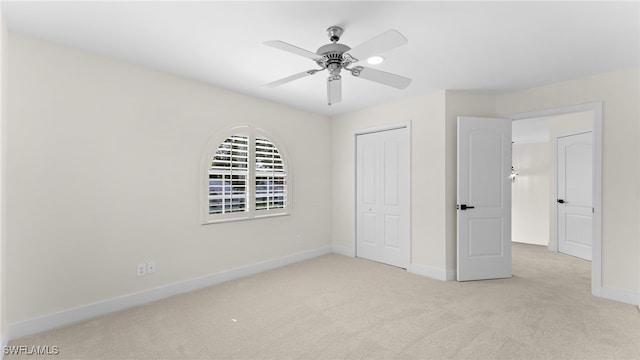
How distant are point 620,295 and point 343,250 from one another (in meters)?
3.33

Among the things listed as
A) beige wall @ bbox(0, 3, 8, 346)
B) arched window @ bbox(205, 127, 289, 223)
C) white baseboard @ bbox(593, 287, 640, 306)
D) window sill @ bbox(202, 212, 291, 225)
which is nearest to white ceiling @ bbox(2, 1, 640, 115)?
beige wall @ bbox(0, 3, 8, 346)

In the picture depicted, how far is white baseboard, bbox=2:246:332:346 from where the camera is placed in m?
2.40

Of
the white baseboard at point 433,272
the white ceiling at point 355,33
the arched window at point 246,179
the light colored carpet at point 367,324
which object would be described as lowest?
the light colored carpet at point 367,324

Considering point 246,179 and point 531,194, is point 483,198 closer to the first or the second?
point 246,179

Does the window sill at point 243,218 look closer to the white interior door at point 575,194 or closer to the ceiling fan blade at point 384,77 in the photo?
the ceiling fan blade at point 384,77

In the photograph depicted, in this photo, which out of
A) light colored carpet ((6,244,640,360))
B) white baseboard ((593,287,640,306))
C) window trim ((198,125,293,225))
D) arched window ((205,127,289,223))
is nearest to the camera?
light colored carpet ((6,244,640,360))

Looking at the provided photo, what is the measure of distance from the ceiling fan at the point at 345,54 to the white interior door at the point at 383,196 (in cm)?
210

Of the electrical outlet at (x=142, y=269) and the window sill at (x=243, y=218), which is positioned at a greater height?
the window sill at (x=243, y=218)

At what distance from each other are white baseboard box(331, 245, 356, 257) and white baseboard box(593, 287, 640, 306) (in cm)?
298

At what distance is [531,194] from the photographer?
7.05 m

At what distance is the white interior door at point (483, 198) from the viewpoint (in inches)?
149

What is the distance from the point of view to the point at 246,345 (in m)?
2.28

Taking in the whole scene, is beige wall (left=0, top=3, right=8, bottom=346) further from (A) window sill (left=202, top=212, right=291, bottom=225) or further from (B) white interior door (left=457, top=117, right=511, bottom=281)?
(B) white interior door (left=457, top=117, right=511, bottom=281)

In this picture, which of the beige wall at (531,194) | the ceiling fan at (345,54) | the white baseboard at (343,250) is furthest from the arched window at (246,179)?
the beige wall at (531,194)
